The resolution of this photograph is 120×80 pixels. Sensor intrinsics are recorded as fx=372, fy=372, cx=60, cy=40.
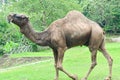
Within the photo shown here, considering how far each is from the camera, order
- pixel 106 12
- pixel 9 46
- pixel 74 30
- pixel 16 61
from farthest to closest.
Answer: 1. pixel 106 12
2. pixel 9 46
3. pixel 16 61
4. pixel 74 30

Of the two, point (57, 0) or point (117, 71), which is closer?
point (117, 71)

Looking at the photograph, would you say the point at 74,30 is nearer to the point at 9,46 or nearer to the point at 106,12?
the point at 9,46

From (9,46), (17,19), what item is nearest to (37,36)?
(17,19)

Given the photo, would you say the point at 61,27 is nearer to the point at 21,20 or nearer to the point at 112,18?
the point at 21,20

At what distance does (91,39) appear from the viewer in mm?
9289

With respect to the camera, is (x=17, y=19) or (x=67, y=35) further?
(x=67, y=35)

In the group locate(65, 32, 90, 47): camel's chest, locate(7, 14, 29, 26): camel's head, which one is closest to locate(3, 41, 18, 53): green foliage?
locate(65, 32, 90, 47): camel's chest

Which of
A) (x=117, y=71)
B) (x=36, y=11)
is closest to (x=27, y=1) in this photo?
(x=36, y=11)

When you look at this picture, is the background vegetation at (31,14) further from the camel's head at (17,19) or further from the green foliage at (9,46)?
the camel's head at (17,19)

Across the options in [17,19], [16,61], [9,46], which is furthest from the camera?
[9,46]

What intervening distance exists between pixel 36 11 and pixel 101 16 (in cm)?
1555

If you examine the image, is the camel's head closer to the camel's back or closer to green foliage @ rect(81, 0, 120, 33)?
the camel's back

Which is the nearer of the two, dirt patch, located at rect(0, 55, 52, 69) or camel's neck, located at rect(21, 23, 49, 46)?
camel's neck, located at rect(21, 23, 49, 46)

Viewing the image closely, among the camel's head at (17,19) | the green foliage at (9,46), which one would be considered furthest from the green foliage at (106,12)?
the camel's head at (17,19)
